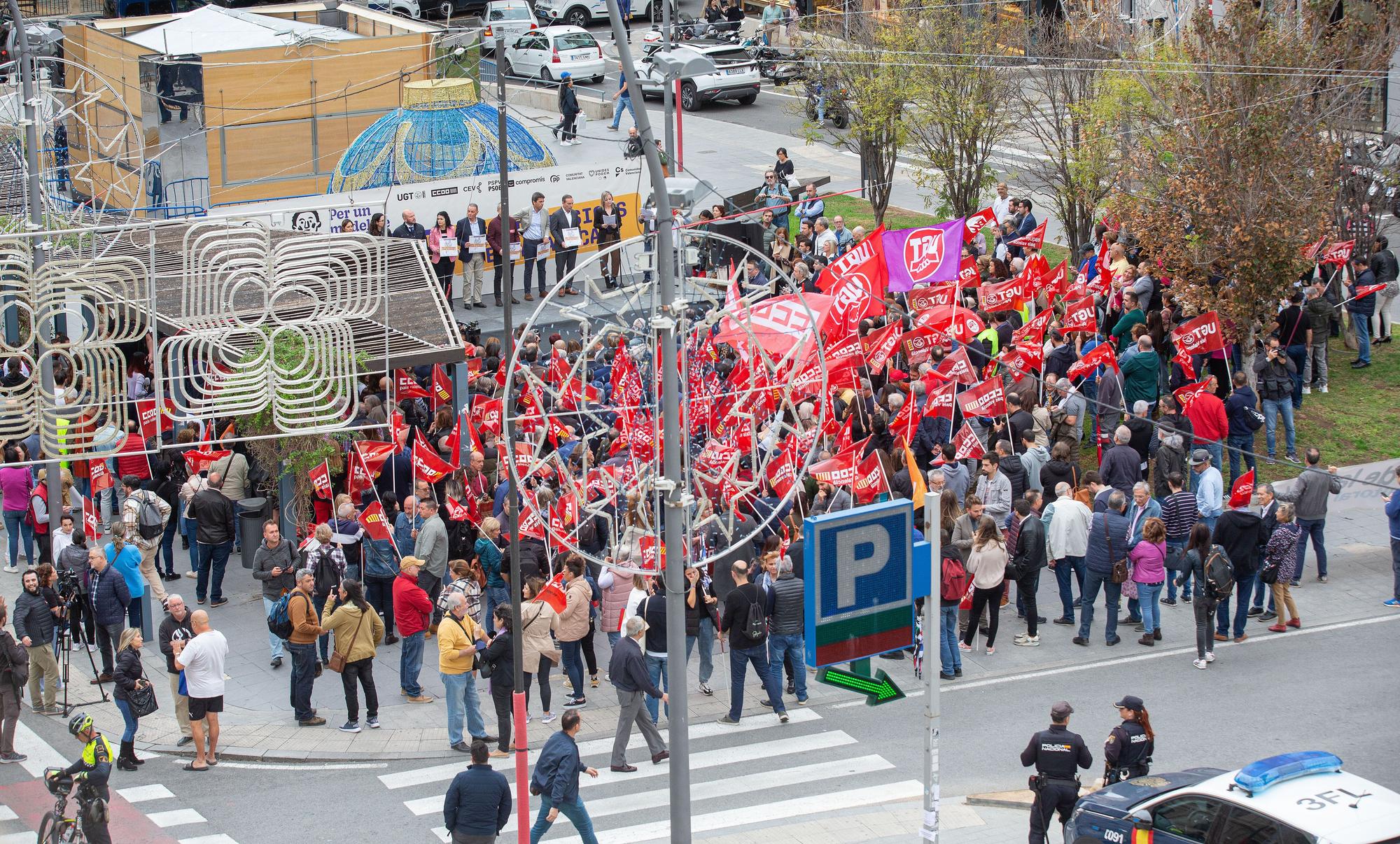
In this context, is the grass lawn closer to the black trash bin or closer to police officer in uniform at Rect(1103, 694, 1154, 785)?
the black trash bin

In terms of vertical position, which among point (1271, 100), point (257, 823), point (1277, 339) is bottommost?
point (257, 823)

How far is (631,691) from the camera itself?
15797 millimetres

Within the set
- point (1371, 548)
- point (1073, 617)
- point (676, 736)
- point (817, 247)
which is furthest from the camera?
point (817, 247)

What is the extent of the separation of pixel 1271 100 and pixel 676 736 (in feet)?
50.3

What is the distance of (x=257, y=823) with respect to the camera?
49.8 ft

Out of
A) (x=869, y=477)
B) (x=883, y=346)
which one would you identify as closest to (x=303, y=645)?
(x=869, y=477)

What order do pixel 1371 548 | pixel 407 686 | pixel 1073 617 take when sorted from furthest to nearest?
pixel 1371 548, pixel 1073 617, pixel 407 686

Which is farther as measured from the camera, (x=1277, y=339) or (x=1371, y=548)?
(x=1277, y=339)

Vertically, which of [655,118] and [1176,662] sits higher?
[655,118]

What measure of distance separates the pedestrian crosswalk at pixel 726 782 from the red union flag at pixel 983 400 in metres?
5.05

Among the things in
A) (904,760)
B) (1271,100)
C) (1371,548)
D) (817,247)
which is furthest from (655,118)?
(904,760)

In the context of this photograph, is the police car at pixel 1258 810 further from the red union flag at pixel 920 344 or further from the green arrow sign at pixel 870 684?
the red union flag at pixel 920 344

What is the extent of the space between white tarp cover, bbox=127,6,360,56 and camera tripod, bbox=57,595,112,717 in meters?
16.3

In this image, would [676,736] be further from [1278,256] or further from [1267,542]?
[1278,256]
